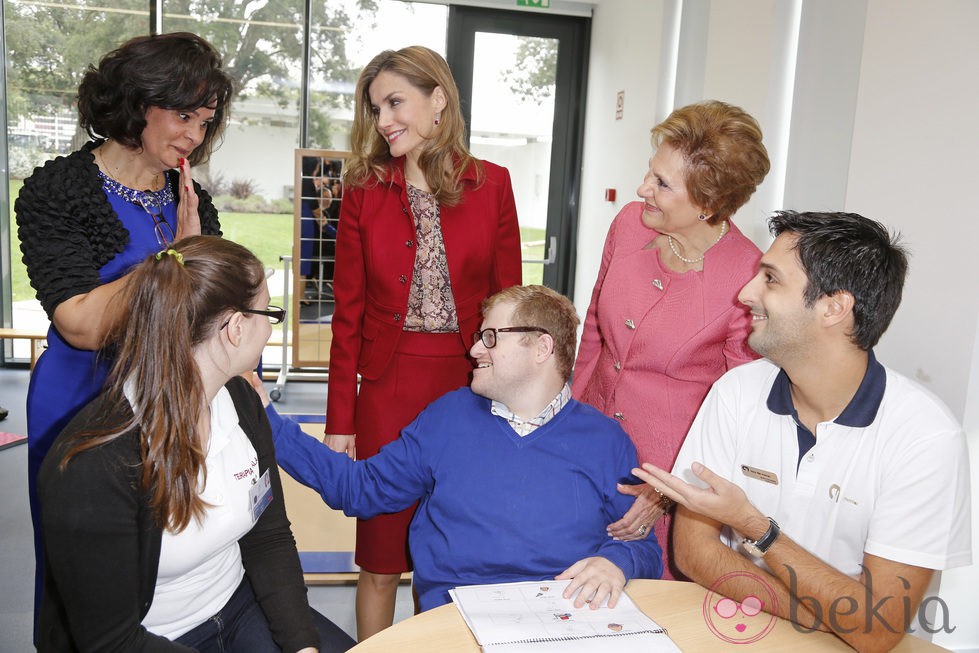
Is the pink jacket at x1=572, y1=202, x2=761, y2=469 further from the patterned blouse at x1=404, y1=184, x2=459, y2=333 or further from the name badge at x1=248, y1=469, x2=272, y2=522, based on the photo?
the name badge at x1=248, y1=469, x2=272, y2=522

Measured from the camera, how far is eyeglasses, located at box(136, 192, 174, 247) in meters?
1.91

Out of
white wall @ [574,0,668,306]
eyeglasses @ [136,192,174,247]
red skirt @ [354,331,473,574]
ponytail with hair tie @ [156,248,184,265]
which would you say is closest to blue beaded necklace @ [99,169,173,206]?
eyeglasses @ [136,192,174,247]

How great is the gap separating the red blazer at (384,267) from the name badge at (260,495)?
57 centimetres

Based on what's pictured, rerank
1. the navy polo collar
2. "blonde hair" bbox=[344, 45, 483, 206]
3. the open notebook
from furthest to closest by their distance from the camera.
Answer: "blonde hair" bbox=[344, 45, 483, 206] → the navy polo collar → the open notebook

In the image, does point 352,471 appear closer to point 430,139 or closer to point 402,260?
point 402,260

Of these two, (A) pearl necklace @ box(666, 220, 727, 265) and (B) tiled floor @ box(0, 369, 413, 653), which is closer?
(A) pearl necklace @ box(666, 220, 727, 265)

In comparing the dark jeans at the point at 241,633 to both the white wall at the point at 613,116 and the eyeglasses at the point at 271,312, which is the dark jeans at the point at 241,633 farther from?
the white wall at the point at 613,116

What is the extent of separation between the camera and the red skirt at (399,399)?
7.08ft

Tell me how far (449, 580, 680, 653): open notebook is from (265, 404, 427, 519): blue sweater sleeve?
451 mm

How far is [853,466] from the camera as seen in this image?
4.97 feet

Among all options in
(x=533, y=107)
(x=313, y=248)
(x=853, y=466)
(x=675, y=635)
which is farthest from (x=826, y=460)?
(x=533, y=107)

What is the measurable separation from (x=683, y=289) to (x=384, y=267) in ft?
2.52

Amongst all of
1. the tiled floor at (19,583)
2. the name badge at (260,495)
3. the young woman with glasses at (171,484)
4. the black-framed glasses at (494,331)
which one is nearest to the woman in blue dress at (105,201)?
the young woman with glasses at (171,484)

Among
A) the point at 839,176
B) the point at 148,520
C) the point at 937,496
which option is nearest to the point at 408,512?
the point at 148,520
